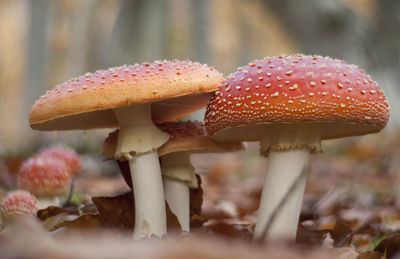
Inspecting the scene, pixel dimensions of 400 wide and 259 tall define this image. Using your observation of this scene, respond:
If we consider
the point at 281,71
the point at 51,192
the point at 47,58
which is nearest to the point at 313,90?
the point at 281,71

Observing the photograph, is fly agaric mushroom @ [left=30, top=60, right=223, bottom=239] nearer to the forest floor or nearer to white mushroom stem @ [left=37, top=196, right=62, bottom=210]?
the forest floor

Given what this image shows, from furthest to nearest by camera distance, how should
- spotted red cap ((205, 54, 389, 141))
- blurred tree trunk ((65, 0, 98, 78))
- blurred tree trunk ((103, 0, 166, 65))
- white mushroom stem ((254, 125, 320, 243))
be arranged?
1. blurred tree trunk ((65, 0, 98, 78))
2. blurred tree trunk ((103, 0, 166, 65))
3. white mushroom stem ((254, 125, 320, 243))
4. spotted red cap ((205, 54, 389, 141))

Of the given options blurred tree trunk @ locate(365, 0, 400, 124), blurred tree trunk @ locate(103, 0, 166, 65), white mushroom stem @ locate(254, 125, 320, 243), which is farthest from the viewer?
blurred tree trunk @ locate(103, 0, 166, 65)

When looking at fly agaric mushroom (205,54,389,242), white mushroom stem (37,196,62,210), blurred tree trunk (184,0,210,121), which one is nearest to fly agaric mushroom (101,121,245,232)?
fly agaric mushroom (205,54,389,242)

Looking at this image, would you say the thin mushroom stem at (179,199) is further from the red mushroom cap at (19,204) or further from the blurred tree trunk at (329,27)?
the blurred tree trunk at (329,27)

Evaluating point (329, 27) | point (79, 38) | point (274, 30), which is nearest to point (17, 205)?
point (329, 27)

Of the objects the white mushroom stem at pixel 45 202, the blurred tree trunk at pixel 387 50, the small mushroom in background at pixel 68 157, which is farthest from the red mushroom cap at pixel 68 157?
the blurred tree trunk at pixel 387 50
